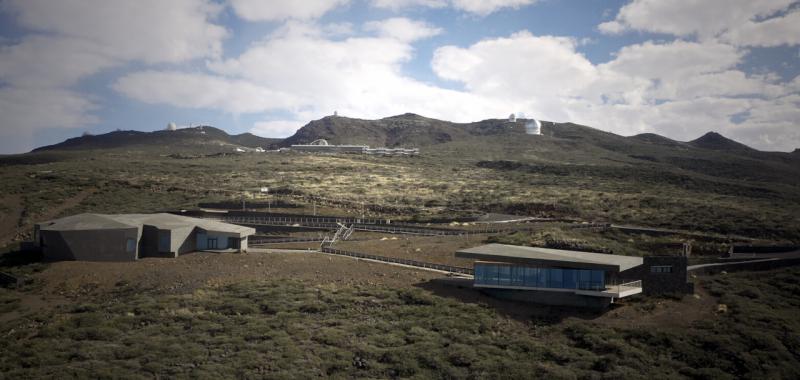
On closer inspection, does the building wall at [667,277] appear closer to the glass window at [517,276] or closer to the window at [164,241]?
the glass window at [517,276]

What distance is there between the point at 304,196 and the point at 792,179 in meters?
109

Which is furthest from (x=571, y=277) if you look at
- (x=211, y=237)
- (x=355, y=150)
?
(x=355, y=150)

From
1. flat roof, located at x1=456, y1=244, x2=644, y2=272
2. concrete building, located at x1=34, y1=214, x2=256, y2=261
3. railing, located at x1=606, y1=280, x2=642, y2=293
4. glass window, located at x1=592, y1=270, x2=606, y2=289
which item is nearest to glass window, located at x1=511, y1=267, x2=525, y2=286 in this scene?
flat roof, located at x1=456, y1=244, x2=644, y2=272

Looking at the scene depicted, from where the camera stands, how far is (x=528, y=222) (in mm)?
59375

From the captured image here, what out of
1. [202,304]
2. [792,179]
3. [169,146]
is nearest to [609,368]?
[202,304]

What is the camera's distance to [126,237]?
38469mm

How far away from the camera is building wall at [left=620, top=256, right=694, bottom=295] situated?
1281 inches

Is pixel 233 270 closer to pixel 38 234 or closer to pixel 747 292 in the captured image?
pixel 38 234

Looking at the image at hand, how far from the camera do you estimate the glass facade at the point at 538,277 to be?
30.7 meters

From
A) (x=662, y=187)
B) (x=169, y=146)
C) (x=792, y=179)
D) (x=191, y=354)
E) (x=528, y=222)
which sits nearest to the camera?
(x=191, y=354)

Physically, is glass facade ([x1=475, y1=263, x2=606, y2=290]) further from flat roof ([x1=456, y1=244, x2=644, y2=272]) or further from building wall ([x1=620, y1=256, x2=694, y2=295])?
building wall ([x1=620, y1=256, x2=694, y2=295])

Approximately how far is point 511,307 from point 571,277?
12.8 feet

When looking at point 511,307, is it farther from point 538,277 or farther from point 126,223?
point 126,223

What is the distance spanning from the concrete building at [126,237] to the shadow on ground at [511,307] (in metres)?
17.4
